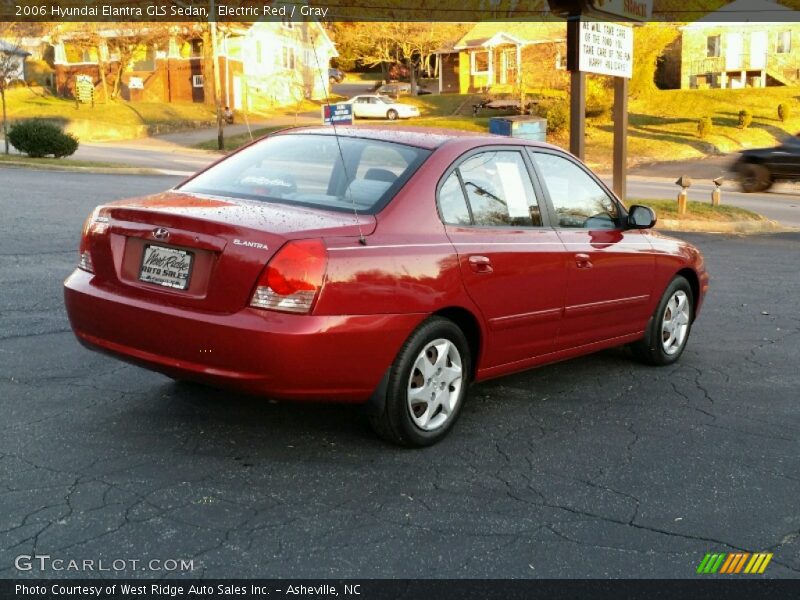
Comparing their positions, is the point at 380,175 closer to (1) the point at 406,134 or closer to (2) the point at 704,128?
(1) the point at 406,134

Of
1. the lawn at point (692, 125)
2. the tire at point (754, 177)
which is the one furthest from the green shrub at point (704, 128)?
the tire at point (754, 177)

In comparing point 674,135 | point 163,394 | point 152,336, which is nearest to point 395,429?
point 152,336

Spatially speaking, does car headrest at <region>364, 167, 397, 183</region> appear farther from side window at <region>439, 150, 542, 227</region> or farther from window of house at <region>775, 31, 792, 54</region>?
window of house at <region>775, 31, 792, 54</region>

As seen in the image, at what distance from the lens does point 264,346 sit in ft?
14.6

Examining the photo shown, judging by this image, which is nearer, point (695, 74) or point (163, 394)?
point (163, 394)

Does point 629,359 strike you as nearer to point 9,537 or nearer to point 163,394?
point 163,394

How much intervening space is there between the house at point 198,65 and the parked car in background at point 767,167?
3791 cm

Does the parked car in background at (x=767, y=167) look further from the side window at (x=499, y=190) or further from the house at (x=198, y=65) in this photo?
the house at (x=198, y=65)

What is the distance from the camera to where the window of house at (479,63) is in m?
67.6

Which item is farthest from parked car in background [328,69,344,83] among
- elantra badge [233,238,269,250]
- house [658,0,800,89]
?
elantra badge [233,238,269,250]

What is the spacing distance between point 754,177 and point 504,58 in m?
44.8

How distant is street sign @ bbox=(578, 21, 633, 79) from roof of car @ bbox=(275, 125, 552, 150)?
37.2ft
